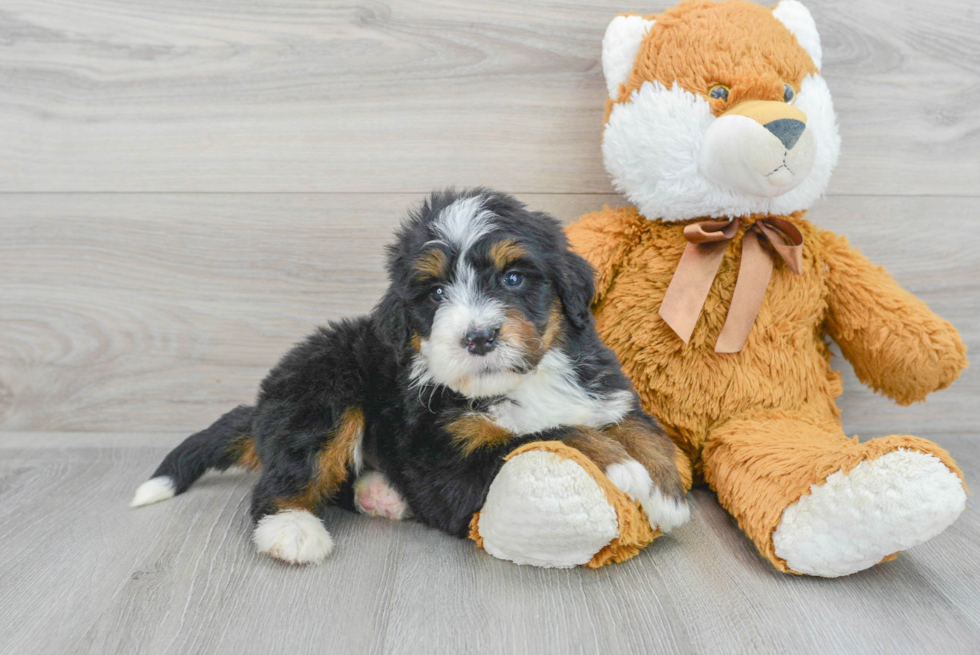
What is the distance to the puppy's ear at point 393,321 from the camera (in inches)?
62.4

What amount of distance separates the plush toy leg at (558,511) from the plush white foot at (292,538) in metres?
0.40

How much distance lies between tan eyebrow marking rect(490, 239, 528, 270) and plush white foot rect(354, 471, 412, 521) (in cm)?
70

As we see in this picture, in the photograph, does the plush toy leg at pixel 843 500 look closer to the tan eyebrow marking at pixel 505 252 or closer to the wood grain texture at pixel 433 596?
the wood grain texture at pixel 433 596

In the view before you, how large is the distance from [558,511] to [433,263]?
0.58 meters

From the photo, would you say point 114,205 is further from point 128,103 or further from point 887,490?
point 887,490

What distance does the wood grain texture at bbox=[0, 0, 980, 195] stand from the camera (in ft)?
7.14

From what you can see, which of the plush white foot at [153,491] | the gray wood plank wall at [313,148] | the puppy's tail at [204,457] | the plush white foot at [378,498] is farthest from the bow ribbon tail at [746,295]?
the plush white foot at [153,491]

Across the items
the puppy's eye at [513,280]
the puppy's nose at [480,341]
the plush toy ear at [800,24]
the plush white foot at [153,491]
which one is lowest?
the plush white foot at [153,491]

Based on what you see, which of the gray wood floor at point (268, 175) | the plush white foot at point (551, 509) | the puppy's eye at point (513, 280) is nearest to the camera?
the plush white foot at point (551, 509)

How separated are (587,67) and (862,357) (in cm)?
118

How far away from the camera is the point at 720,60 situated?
174 centimetres

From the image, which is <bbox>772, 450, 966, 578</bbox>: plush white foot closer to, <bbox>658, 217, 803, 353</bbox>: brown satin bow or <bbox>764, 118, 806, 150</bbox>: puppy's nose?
<bbox>658, 217, 803, 353</bbox>: brown satin bow

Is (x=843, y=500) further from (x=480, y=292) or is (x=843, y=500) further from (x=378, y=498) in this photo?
(x=378, y=498)

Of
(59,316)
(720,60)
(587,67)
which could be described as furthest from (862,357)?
(59,316)
